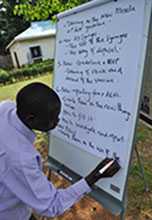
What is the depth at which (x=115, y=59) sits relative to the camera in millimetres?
1730

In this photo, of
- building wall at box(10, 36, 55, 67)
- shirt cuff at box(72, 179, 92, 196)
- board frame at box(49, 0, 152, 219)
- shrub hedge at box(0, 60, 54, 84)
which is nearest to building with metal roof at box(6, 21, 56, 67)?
building wall at box(10, 36, 55, 67)

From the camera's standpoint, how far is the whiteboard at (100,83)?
64.1 inches

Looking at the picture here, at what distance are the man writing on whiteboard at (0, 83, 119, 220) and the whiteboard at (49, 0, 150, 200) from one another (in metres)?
0.31

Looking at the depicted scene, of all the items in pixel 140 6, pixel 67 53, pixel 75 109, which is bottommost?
pixel 75 109

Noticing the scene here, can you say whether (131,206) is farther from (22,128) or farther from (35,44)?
(35,44)

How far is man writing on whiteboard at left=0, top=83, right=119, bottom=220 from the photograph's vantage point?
4.94 ft

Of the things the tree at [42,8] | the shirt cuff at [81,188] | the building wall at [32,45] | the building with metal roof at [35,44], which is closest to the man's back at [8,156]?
the shirt cuff at [81,188]

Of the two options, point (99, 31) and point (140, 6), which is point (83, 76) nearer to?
point (99, 31)

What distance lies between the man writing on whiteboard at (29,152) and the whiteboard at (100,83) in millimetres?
310

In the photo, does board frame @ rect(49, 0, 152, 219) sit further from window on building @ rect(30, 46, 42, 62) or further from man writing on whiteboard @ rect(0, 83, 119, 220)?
window on building @ rect(30, 46, 42, 62)

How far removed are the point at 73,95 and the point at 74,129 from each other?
0.65 ft

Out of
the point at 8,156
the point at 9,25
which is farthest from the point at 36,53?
the point at 8,156

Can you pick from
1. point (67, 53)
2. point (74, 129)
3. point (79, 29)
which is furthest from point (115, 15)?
point (74, 129)

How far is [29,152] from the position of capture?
60.4 inches
